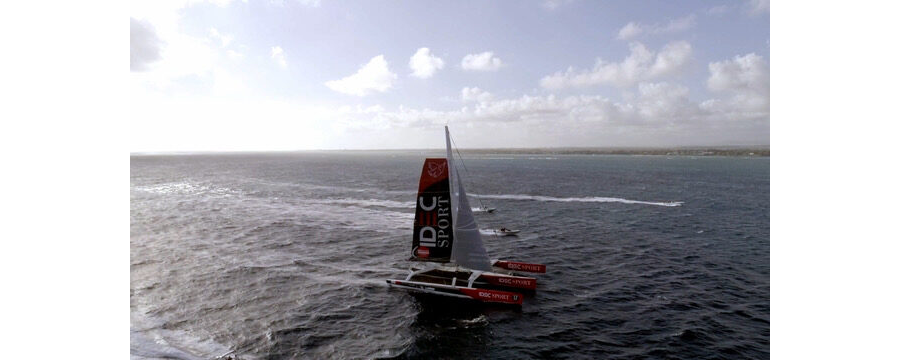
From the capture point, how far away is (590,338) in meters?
24.1

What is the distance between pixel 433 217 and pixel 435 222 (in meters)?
0.39

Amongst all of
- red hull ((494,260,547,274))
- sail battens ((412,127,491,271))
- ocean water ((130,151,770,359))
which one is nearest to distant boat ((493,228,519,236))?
→ ocean water ((130,151,770,359))

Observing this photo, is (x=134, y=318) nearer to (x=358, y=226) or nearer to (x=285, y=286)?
(x=285, y=286)

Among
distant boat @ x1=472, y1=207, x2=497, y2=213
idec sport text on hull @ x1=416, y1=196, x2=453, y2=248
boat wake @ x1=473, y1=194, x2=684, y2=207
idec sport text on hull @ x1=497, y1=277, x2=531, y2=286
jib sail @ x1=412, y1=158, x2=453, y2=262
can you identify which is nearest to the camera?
jib sail @ x1=412, y1=158, x2=453, y2=262

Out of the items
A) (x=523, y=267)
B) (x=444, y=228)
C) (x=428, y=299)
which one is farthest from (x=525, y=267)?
(x=428, y=299)

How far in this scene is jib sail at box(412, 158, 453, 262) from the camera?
30.4 m

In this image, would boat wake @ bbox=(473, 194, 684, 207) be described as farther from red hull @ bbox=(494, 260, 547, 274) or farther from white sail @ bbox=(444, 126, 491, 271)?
white sail @ bbox=(444, 126, 491, 271)

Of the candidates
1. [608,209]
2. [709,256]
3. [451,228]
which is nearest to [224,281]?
[451,228]

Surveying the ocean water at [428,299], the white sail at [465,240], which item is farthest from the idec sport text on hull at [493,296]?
the white sail at [465,240]

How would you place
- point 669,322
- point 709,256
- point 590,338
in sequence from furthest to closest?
point 709,256 → point 669,322 → point 590,338

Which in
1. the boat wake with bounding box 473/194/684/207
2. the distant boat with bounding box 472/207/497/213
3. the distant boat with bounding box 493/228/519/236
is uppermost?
the boat wake with bounding box 473/194/684/207

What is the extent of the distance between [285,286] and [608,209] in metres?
51.2

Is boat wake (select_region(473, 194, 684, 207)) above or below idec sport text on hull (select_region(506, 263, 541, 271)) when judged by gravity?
above

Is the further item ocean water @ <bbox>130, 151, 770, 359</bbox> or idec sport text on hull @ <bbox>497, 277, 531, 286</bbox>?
idec sport text on hull @ <bbox>497, 277, 531, 286</bbox>
